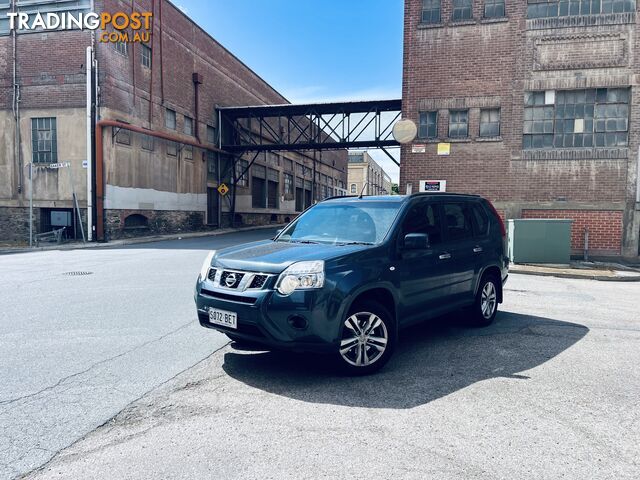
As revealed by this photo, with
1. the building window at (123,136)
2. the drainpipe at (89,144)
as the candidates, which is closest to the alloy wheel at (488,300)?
the drainpipe at (89,144)

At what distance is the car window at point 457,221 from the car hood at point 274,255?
1.67 m

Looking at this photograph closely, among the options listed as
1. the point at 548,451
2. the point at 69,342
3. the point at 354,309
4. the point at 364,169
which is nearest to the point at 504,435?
the point at 548,451

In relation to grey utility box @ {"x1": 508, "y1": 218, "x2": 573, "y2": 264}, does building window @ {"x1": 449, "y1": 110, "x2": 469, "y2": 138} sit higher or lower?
higher

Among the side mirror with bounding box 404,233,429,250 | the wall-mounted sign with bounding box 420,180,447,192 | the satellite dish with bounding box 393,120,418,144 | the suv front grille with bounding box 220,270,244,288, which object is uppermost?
the satellite dish with bounding box 393,120,418,144

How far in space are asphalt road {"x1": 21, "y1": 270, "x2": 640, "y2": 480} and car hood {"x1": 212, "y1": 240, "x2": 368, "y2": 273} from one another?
104cm

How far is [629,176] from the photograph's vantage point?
14641mm

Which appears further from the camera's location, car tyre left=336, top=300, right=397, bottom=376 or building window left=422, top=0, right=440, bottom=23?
building window left=422, top=0, right=440, bottom=23

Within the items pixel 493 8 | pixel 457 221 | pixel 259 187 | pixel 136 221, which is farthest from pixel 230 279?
pixel 259 187

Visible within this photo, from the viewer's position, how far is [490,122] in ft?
51.6

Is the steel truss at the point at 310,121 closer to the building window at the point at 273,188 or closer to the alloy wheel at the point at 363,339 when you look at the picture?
the building window at the point at 273,188

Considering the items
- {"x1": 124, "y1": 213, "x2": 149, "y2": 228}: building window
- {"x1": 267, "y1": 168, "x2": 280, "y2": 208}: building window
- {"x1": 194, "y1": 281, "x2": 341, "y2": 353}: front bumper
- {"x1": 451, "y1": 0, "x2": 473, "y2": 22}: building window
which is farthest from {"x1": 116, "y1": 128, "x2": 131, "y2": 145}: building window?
{"x1": 194, "y1": 281, "x2": 341, "y2": 353}: front bumper

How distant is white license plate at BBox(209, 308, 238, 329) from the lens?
420cm

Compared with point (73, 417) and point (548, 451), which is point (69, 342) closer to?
point (73, 417)

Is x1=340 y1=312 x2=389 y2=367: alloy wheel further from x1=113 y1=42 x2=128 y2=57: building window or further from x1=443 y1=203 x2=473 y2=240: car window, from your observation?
x1=113 y1=42 x2=128 y2=57: building window
